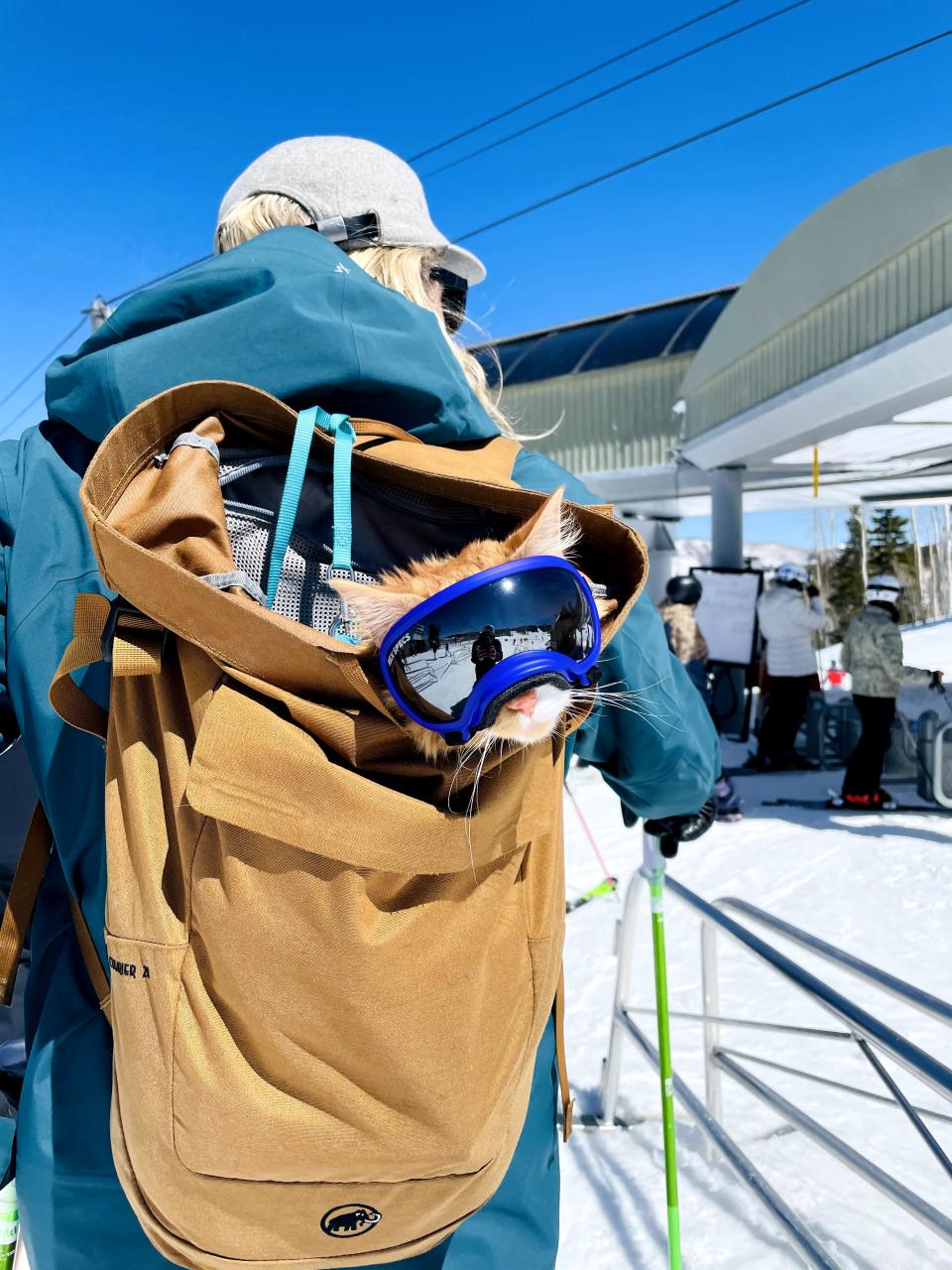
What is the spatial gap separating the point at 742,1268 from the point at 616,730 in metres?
2.14

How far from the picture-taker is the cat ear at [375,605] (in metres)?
0.75

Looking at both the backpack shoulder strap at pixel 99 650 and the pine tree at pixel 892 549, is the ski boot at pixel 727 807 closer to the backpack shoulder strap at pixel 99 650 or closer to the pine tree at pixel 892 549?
the backpack shoulder strap at pixel 99 650

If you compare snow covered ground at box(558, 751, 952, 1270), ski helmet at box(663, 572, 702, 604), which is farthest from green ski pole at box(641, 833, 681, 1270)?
ski helmet at box(663, 572, 702, 604)

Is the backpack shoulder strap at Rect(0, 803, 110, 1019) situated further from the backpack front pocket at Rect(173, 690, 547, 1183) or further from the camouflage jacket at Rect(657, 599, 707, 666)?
the camouflage jacket at Rect(657, 599, 707, 666)

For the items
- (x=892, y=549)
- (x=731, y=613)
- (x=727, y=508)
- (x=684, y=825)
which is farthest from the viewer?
(x=892, y=549)

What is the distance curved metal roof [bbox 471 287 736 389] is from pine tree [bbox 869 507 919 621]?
74.3ft

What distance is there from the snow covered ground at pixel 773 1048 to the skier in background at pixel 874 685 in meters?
0.27

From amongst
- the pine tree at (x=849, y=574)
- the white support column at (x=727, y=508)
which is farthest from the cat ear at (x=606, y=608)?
the pine tree at (x=849, y=574)

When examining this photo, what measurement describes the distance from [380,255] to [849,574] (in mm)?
35919

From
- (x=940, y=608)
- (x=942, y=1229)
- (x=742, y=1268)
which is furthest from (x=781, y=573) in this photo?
(x=940, y=608)

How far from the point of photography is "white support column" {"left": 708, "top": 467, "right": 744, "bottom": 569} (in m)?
10.7

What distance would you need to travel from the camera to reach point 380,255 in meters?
1.15

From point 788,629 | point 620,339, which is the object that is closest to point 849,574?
point 620,339

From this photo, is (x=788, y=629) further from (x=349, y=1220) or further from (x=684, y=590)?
(x=349, y=1220)
